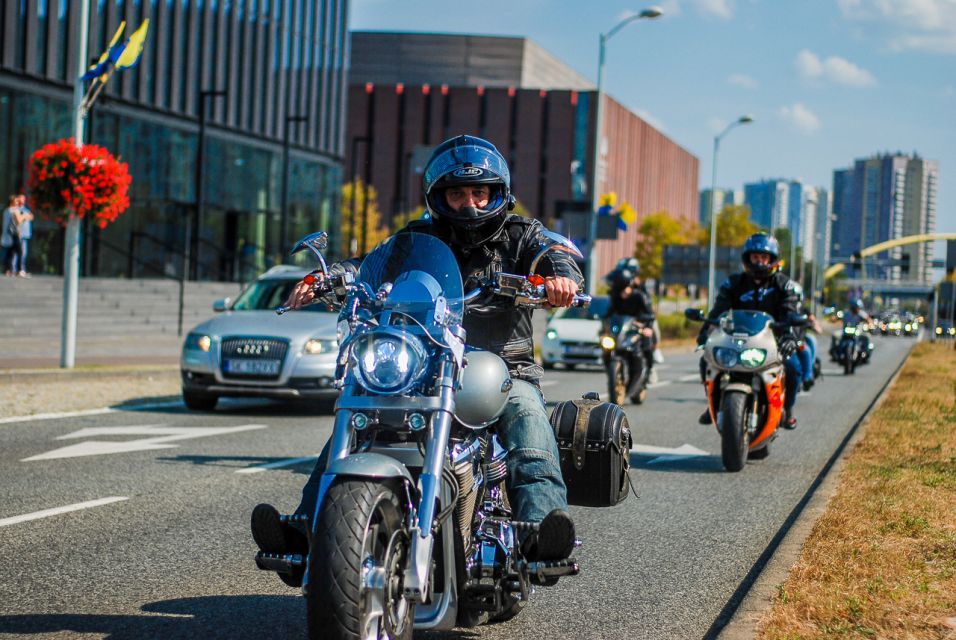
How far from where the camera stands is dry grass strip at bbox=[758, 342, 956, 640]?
15.8 feet

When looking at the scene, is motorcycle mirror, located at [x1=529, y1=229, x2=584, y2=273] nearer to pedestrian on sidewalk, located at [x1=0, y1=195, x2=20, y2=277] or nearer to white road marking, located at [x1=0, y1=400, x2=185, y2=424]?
white road marking, located at [x1=0, y1=400, x2=185, y2=424]

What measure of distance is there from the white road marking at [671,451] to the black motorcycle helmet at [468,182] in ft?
21.3

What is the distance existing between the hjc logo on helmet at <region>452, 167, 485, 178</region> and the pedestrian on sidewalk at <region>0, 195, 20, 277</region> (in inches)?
906

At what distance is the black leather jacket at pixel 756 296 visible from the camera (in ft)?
35.8

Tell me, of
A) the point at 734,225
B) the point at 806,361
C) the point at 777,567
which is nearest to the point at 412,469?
the point at 777,567

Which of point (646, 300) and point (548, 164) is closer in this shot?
point (646, 300)

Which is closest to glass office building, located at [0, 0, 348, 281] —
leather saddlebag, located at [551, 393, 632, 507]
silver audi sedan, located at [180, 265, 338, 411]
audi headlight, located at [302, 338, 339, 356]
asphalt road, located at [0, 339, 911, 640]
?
silver audi sedan, located at [180, 265, 338, 411]

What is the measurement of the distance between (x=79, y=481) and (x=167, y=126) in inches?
1308

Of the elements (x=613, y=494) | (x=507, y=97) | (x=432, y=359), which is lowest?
(x=613, y=494)

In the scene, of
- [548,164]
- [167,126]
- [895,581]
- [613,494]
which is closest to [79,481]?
[613,494]

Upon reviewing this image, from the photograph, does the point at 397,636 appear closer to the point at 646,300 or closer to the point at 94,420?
the point at 94,420

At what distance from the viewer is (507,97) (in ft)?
302

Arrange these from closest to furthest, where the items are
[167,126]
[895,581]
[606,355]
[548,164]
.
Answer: [895,581] < [606,355] < [167,126] < [548,164]

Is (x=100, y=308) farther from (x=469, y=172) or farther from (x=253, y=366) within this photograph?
(x=469, y=172)
